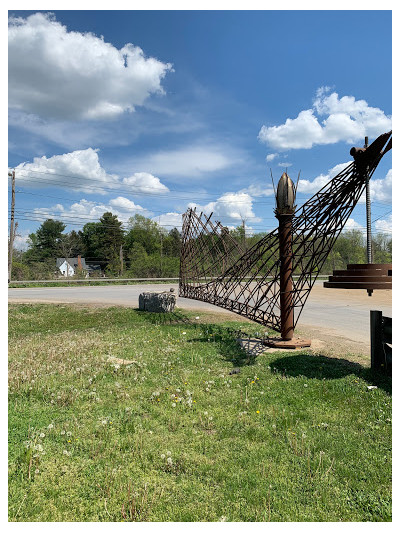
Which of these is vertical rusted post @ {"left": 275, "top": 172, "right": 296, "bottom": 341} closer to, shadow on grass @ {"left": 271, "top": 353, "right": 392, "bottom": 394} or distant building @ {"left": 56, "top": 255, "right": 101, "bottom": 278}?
shadow on grass @ {"left": 271, "top": 353, "right": 392, "bottom": 394}

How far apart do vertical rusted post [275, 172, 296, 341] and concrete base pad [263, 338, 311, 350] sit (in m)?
0.32

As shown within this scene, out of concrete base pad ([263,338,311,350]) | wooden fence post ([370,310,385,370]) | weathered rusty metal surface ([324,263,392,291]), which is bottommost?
concrete base pad ([263,338,311,350])

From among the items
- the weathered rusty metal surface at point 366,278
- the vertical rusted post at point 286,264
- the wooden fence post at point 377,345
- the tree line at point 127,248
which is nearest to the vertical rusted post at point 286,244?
the vertical rusted post at point 286,264

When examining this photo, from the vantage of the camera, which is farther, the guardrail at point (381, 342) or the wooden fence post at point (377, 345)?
the wooden fence post at point (377, 345)

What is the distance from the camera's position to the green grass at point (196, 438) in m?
2.96

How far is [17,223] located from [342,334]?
3773 cm

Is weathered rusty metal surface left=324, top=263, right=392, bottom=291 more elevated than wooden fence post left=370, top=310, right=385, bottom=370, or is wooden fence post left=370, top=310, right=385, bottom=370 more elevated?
weathered rusty metal surface left=324, top=263, right=392, bottom=291

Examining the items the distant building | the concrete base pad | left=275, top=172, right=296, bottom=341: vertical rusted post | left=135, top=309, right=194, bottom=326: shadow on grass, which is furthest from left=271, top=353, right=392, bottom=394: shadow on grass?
the distant building

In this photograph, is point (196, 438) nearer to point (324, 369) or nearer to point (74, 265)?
point (324, 369)

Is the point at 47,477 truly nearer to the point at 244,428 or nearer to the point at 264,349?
the point at 244,428

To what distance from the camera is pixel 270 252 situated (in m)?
9.44

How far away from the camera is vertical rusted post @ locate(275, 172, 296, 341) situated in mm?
8055

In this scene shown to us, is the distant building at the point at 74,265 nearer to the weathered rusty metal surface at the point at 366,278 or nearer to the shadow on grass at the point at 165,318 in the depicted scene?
the shadow on grass at the point at 165,318

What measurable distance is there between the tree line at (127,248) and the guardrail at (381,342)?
36.2 meters
